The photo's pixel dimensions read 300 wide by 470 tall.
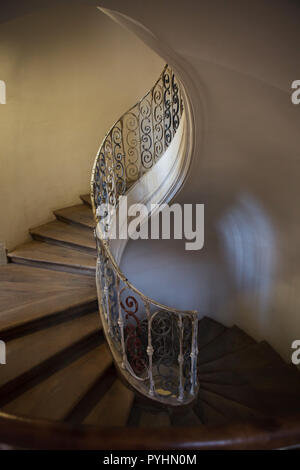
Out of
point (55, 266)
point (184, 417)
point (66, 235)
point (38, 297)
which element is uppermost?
point (66, 235)

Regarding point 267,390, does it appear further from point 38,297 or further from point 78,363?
point 38,297

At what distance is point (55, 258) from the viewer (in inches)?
180

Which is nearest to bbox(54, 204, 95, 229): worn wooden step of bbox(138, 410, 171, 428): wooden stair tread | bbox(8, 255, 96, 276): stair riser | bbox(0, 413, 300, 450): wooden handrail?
bbox(8, 255, 96, 276): stair riser

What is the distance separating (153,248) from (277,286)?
252 centimetres

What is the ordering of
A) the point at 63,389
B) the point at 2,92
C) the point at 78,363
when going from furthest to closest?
the point at 2,92, the point at 78,363, the point at 63,389

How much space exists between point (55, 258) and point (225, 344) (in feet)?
12.1

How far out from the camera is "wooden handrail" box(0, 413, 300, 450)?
2.56ft

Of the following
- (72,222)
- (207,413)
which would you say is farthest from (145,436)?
(72,222)

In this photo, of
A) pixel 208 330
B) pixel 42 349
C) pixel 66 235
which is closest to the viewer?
pixel 42 349

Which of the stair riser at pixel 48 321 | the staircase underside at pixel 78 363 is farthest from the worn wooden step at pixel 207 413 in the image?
the stair riser at pixel 48 321

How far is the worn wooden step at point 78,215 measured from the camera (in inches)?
209

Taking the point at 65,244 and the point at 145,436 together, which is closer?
the point at 145,436
